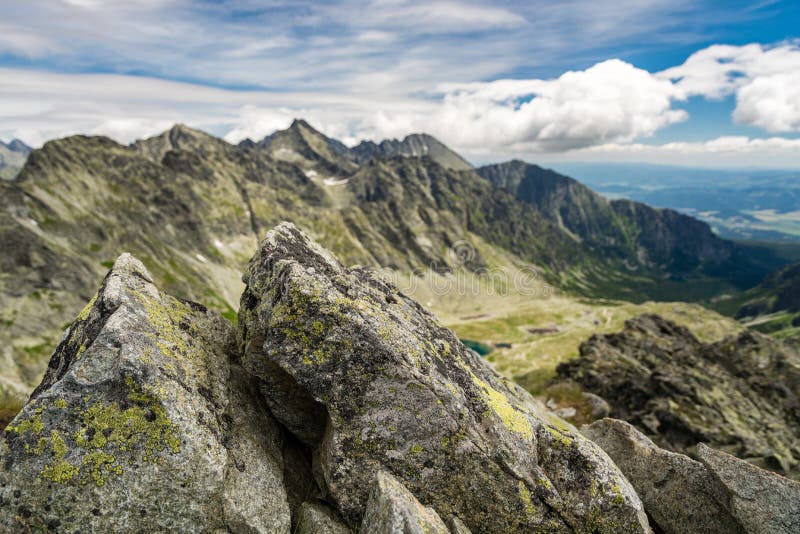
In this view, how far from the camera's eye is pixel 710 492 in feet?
53.8

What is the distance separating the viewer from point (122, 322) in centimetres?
1238

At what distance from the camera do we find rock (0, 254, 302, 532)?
33.3ft

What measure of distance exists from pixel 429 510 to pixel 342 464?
9.93 feet

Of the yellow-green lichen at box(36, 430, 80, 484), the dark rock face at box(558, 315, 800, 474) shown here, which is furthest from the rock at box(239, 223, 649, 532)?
the dark rock face at box(558, 315, 800, 474)

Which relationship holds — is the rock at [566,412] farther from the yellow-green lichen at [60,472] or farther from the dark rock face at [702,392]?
the yellow-green lichen at [60,472]

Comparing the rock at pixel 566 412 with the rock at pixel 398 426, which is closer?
the rock at pixel 398 426

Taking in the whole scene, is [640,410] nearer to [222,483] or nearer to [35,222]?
[222,483]

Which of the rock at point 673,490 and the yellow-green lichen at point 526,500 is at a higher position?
the yellow-green lichen at point 526,500

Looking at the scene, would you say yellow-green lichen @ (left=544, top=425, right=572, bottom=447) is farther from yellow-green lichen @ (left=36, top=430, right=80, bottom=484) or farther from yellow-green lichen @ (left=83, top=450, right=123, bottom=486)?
yellow-green lichen @ (left=36, top=430, right=80, bottom=484)

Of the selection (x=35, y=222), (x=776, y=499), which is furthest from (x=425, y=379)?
(x=35, y=222)

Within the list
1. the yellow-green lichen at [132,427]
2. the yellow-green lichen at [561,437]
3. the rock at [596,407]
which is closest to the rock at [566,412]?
the rock at [596,407]

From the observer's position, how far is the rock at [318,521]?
12516 millimetres

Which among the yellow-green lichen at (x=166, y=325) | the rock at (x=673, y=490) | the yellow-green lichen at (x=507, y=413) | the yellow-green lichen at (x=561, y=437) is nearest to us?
the yellow-green lichen at (x=166, y=325)

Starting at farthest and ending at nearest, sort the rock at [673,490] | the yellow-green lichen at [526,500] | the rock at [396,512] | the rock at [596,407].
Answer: the rock at [596,407], the rock at [673,490], the yellow-green lichen at [526,500], the rock at [396,512]
